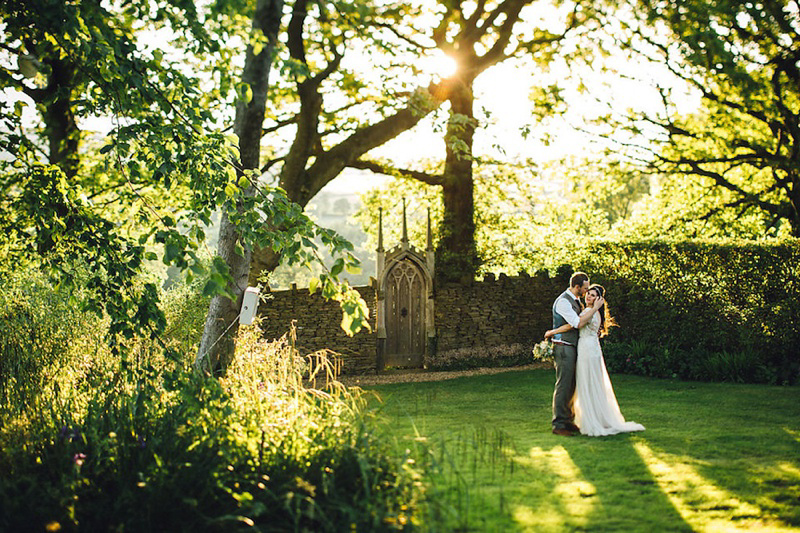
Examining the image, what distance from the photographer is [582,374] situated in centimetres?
813

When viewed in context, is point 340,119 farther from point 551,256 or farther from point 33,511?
point 33,511

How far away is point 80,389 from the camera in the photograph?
606cm

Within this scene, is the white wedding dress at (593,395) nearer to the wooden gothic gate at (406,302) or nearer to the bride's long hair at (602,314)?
the bride's long hair at (602,314)

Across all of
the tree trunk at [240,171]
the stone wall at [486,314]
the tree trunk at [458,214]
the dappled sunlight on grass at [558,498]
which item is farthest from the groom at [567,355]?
the tree trunk at [458,214]

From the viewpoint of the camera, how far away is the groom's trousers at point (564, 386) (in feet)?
26.4

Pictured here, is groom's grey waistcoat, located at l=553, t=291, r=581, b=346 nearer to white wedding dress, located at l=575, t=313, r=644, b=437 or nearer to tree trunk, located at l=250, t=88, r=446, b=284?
white wedding dress, located at l=575, t=313, r=644, b=437

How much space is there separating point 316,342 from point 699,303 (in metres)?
7.54

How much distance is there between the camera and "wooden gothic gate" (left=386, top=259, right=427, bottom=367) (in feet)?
52.1

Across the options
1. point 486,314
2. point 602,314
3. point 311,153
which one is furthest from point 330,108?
point 602,314

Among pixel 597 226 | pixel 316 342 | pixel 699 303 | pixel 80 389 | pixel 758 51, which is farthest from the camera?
pixel 597 226

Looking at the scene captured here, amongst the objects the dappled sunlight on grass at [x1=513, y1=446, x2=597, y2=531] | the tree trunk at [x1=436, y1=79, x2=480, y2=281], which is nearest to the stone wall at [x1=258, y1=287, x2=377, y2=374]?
the tree trunk at [x1=436, y1=79, x2=480, y2=281]

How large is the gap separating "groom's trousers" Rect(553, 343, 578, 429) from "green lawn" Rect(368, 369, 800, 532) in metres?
0.27

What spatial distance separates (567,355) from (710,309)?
5.94 metres

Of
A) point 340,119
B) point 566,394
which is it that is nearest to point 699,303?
point 566,394
